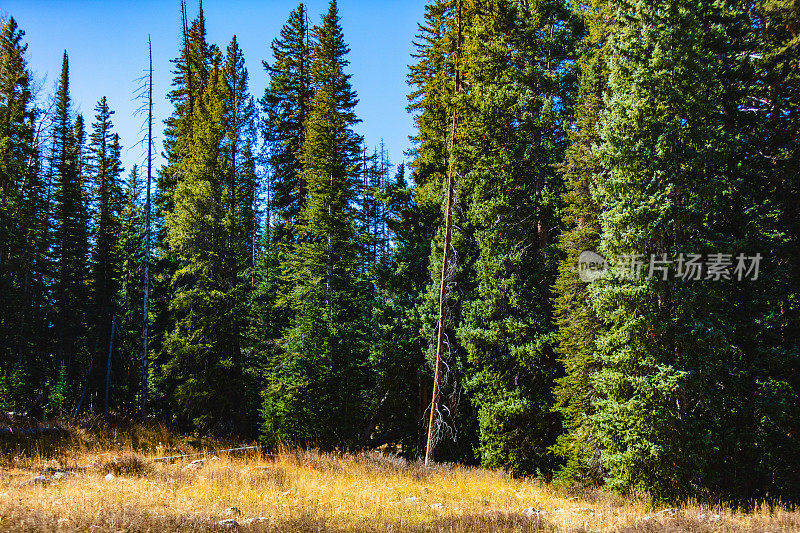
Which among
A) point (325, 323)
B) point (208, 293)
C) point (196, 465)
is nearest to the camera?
point (196, 465)

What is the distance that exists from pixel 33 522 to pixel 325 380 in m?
12.0

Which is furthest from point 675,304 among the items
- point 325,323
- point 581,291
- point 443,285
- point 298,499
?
point 325,323

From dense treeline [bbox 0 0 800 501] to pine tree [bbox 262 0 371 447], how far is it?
11 centimetres

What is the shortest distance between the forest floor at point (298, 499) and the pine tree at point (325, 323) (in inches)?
116

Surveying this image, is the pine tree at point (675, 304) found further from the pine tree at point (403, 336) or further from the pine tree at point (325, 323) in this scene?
the pine tree at point (325, 323)

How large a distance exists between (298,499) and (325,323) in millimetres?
9259

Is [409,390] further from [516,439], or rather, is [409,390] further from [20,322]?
[20,322]

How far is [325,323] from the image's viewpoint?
19.0m

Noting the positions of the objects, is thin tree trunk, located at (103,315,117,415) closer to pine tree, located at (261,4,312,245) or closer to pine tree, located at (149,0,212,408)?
pine tree, located at (149,0,212,408)

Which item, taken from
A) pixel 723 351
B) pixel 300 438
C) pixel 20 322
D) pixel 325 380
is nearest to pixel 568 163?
pixel 723 351

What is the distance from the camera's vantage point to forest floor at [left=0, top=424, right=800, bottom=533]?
799 cm

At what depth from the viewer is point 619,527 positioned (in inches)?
352

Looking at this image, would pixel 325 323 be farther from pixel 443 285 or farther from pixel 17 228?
pixel 17 228

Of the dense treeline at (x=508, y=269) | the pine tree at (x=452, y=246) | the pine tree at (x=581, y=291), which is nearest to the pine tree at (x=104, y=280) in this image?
the dense treeline at (x=508, y=269)
